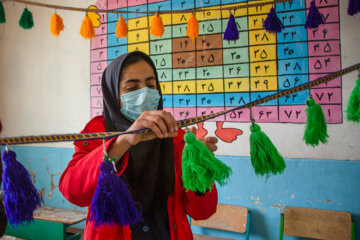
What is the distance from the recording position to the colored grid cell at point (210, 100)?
212 centimetres

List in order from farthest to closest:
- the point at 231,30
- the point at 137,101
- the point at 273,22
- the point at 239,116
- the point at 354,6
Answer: the point at 239,116, the point at 231,30, the point at 273,22, the point at 354,6, the point at 137,101

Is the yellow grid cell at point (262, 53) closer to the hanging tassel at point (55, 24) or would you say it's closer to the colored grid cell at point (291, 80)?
the colored grid cell at point (291, 80)

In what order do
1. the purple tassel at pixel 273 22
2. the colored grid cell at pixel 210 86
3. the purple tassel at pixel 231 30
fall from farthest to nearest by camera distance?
the colored grid cell at pixel 210 86
the purple tassel at pixel 231 30
the purple tassel at pixel 273 22

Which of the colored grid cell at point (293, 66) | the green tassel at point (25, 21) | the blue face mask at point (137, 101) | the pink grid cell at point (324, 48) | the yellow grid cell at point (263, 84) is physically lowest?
the blue face mask at point (137, 101)

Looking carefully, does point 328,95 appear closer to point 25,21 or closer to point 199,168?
point 199,168

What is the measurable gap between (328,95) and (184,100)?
1.11m

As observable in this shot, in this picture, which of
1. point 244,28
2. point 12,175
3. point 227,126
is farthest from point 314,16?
point 12,175

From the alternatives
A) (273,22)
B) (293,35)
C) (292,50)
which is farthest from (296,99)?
(273,22)

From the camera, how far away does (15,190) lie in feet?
1.74

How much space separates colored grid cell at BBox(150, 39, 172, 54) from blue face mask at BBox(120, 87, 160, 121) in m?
1.31

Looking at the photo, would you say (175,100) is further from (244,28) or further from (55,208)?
(55,208)

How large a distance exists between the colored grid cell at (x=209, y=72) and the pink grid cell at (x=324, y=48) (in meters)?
0.68

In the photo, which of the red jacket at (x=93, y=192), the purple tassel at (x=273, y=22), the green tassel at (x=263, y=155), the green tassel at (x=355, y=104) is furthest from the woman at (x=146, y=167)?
the purple tassel at (x=273, y=22)

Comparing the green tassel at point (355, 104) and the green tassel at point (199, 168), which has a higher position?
the green tassel at point (355, 104)
